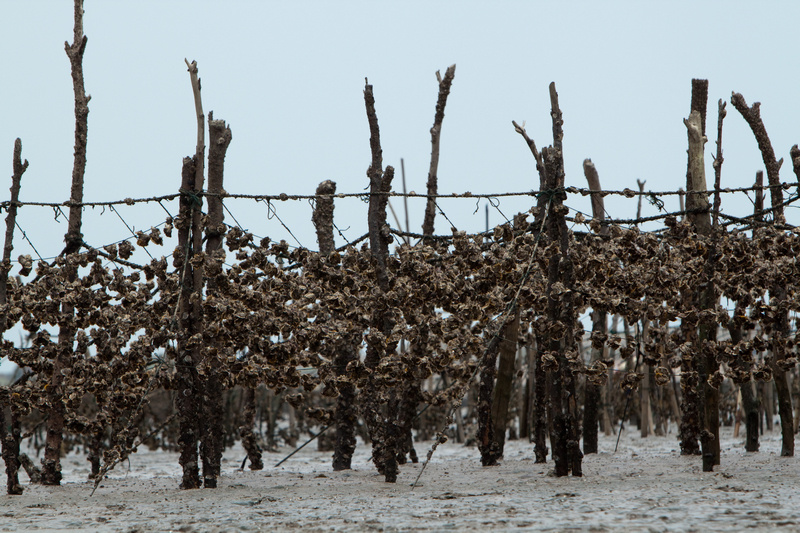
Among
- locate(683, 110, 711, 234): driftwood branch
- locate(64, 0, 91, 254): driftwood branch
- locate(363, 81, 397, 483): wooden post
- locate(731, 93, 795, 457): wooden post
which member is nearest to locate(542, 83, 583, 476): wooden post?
locate(683, 110, 711, 234): driftwood branch

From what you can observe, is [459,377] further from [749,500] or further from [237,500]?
[749,500]

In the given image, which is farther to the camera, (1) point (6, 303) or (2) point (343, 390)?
(2) point (343, 390)

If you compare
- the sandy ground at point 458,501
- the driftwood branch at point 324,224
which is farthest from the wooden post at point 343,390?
the sandy ground at point 458,501

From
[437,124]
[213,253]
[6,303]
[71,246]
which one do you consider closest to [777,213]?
[437,124]

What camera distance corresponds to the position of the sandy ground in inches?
198

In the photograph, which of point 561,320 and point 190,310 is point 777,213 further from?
point 190,310

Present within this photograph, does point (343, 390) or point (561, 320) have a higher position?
point (561, 320)

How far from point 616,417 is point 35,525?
1348 centimetres

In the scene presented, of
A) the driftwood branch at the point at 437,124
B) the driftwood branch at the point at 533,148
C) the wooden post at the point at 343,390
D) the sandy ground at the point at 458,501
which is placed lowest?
the sandy ground at the point at 458,501

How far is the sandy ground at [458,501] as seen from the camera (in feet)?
16.5

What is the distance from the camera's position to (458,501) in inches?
241

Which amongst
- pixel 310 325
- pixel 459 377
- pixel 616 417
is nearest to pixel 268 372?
pixel 310 325

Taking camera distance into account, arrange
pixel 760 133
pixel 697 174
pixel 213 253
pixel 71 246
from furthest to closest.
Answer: pixel 760 133 → pixel 71 246 → pixel 697 174 → pixel 213 253

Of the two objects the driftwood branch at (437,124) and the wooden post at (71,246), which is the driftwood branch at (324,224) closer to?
→ the driftwood branch at (437,124)
